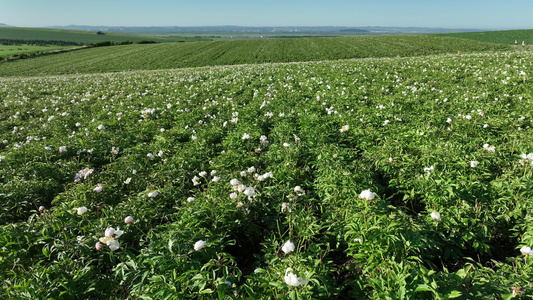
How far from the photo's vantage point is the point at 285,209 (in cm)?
339

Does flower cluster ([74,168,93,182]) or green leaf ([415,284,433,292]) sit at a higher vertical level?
flower cluster ([74,168,93,182])

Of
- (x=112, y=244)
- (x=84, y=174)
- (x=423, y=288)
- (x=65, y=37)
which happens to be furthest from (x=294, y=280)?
(x=65, y=37)

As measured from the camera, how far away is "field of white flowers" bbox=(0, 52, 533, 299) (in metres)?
2.40

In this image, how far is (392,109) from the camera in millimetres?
7031

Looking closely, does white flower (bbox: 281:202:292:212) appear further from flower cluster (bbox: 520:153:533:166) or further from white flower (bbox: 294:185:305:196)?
flower cluster (bbox: 520:153:533:166)

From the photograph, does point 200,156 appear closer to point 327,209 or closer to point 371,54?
point 327,209

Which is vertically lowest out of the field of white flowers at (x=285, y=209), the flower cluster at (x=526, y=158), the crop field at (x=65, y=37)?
the field of white flowers at (x=285, y=209)

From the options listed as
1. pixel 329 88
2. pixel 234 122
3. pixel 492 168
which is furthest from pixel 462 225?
pixel 329 88

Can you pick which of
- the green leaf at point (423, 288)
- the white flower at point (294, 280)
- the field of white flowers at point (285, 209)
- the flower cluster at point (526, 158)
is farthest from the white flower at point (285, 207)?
the flower cluster at point (526, 158)

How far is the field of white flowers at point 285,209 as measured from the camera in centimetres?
240

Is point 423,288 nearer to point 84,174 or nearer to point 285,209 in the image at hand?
point 285,209

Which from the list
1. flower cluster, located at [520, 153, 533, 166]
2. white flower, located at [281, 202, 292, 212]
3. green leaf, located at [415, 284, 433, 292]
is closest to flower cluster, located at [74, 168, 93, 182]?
white flower, located at [281, 202, 292, 212]

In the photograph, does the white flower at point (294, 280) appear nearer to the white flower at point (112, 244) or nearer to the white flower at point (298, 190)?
the white flower at point (298, 190)

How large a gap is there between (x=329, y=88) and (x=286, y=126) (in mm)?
4963
